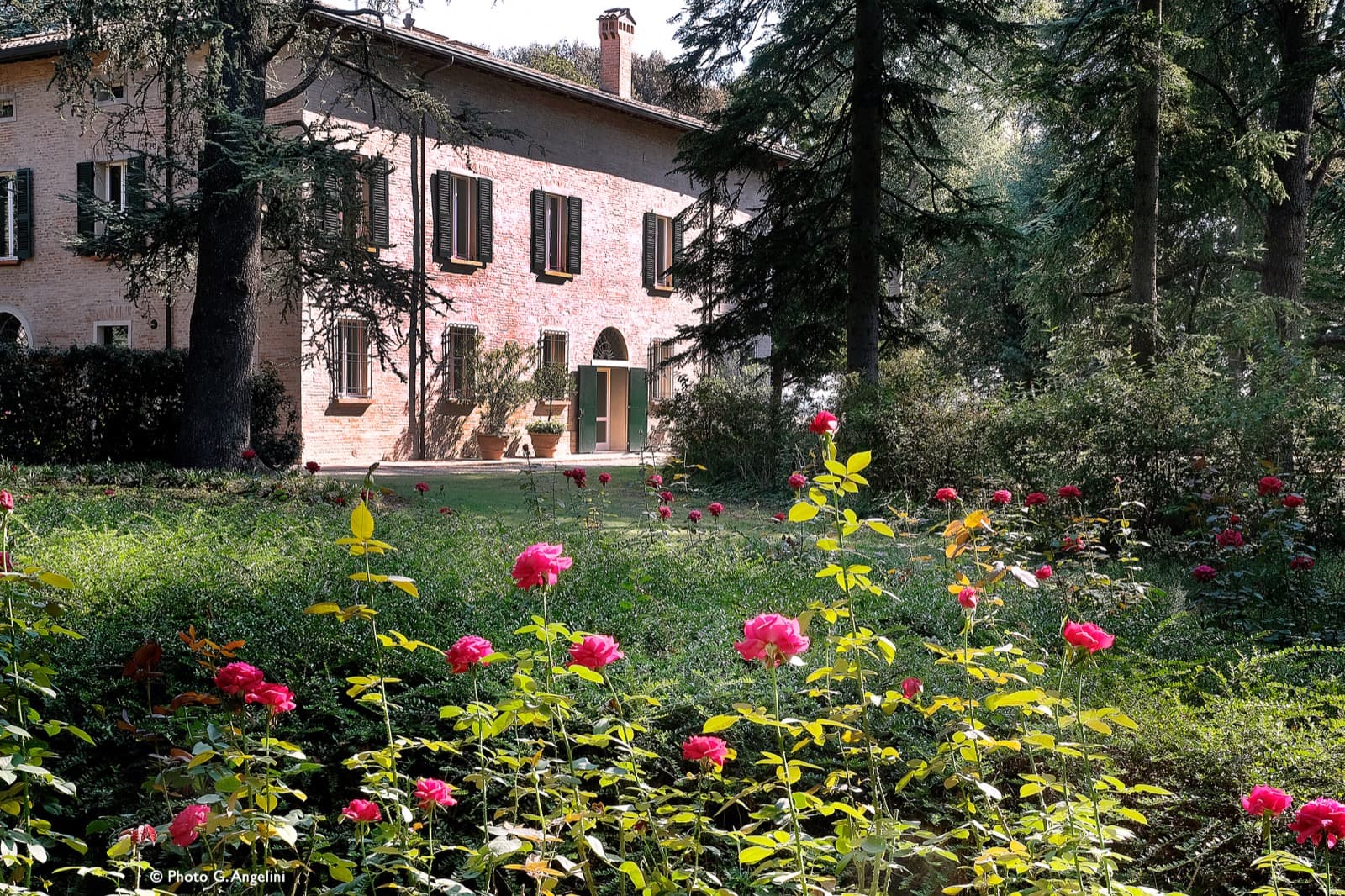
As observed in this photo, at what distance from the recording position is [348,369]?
1755cm

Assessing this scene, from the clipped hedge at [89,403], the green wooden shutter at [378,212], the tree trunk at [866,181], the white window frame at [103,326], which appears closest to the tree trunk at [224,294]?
the clipped hedge at [89,403]

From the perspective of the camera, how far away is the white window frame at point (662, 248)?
23.7m

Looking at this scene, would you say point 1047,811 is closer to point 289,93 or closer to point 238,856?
point 238,856

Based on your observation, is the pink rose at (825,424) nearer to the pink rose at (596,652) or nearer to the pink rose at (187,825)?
the pink rose at (596,652)

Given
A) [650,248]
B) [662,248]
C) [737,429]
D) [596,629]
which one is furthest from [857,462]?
[662,248]

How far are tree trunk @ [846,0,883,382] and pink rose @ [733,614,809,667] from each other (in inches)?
422

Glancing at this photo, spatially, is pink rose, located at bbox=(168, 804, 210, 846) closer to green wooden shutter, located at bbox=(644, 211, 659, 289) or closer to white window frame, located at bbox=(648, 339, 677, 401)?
white window frame, located at bbox=(648, 339, 677, 401)

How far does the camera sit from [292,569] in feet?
14.2

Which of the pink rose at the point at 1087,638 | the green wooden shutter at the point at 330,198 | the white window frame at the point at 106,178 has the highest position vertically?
the white window frame at the point at 106,178

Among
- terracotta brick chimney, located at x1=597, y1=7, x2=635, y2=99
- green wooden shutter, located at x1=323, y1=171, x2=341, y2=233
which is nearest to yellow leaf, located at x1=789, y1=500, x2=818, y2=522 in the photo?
green wooden shutter, located at x1=323, y1=171, x2=341, y2=233

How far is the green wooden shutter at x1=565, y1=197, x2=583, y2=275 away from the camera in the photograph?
21.2m

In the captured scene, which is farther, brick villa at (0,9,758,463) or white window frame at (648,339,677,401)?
white window frame at (648,339,677,401)

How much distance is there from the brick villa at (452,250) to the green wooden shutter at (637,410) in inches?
1.9

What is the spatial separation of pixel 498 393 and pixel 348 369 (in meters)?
3.06
